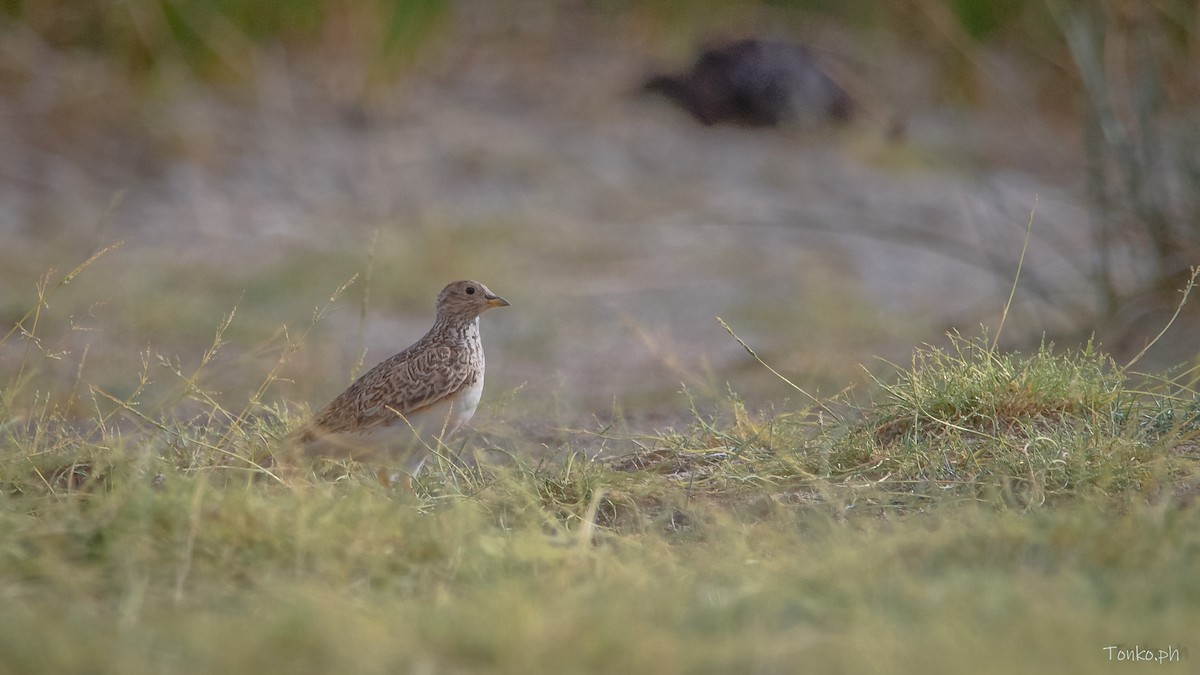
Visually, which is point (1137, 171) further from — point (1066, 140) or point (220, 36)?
point (220, 36)

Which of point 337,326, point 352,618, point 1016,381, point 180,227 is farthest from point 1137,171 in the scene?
point 180,227

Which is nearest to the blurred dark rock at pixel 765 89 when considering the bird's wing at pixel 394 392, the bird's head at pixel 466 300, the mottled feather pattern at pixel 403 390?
the bird's head at pixel 466 300

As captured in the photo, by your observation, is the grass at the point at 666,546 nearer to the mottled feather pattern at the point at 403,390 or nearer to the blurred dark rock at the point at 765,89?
the mottled feather pattern at the point at 403,390

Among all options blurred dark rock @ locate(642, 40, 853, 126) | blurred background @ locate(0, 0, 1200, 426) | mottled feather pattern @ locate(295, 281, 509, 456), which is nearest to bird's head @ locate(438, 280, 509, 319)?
mottled feather pattern @ locate(295, 281, 509, 456)

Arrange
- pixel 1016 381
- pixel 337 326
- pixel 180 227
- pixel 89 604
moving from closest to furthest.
→ pixel 89 604 → pixel 1016 381 → pixel 337 326 → pixel 180 227

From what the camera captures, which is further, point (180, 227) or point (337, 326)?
point (180, 227)

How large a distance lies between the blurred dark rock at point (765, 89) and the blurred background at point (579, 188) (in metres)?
0.10

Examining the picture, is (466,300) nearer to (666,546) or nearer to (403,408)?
(403,408)

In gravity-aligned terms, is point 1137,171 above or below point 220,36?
below

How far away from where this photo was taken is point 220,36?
353 inches

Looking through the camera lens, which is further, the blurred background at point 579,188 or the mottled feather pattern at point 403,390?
the blurred background at point 579,188

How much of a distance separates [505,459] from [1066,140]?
22.5ft

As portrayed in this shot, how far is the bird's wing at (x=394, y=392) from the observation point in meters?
3.78

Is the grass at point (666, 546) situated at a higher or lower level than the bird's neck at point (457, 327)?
lower
